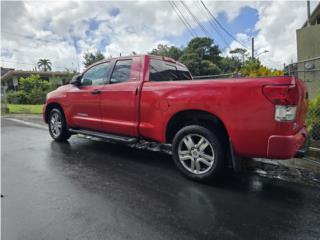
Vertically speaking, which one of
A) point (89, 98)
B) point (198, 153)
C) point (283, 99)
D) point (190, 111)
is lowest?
point (198, 153)

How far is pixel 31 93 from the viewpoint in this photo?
26.2 m

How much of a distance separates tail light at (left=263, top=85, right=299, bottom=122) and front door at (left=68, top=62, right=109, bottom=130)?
3179 millimetres

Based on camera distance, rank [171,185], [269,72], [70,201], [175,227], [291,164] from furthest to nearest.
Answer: [269,72]
[291,164]
[171,185]
[70,201]
[175,227]

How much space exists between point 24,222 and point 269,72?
268 inches

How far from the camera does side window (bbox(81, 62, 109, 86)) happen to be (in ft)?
16.8

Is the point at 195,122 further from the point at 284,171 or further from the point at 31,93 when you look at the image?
the point at 31,93

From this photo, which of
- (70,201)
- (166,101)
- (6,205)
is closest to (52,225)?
(70,201)

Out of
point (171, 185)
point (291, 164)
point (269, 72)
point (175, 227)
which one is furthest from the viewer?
point (269, 72)

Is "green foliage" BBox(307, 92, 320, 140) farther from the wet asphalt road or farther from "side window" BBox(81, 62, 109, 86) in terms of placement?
"side window" BBox(81, 62, 109, 86)

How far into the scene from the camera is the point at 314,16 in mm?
14375

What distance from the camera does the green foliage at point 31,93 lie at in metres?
25.7

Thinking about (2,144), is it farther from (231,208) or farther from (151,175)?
(231,208)

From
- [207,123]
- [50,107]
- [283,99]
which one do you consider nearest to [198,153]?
[207,123]

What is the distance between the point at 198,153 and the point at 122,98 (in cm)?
171
